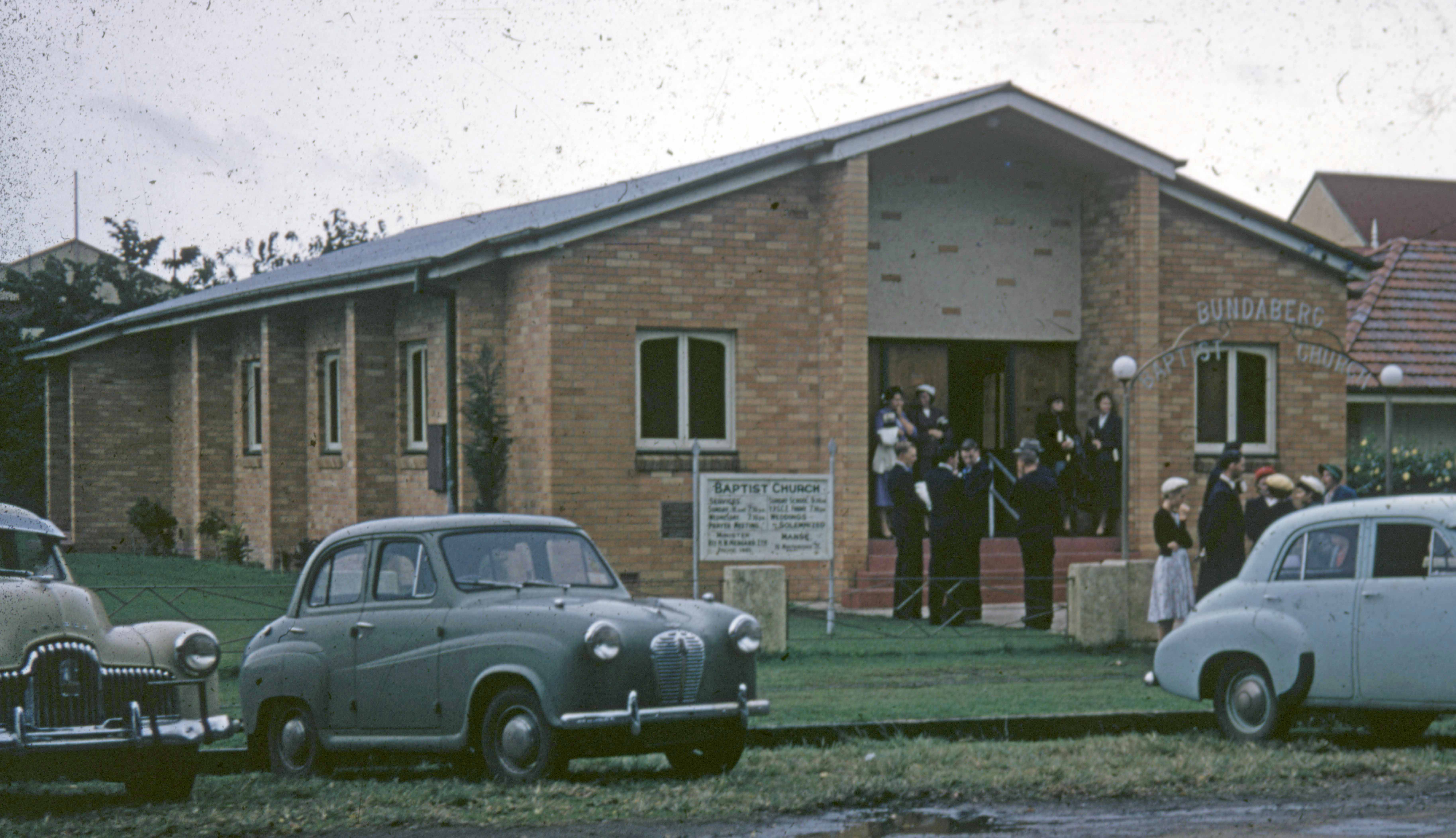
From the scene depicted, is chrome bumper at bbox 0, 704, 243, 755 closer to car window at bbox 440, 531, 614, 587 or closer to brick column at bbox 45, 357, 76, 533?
car window at bbox 440, 531, 614, 587

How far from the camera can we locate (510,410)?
21.3 meters

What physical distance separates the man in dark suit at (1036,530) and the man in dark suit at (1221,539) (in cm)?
216

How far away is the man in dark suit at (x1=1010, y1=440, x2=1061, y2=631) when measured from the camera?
17.5m

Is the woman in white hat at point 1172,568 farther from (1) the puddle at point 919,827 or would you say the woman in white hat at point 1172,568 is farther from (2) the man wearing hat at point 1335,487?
(1) the puddle at point 919,827

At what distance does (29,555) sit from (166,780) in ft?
4.74

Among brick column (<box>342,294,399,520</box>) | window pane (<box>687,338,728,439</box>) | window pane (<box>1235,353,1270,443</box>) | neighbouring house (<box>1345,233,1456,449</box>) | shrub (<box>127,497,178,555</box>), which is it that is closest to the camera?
window pane (<box>687,338,728,439</box>)

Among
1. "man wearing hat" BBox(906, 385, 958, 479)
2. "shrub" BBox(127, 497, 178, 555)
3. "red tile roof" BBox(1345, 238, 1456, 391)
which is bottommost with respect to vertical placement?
"shrub" BBox(127, 497, 178, 555)

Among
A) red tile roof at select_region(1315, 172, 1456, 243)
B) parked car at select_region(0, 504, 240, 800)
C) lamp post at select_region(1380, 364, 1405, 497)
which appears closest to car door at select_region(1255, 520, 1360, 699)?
parked car at select_region(0, 504, 240, 800)

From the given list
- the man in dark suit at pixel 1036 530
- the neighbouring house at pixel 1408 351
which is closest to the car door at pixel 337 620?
the man in dark suit at pixel 1036 530

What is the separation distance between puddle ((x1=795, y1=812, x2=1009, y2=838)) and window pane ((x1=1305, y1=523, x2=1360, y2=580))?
360cm

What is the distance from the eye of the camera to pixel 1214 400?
77.5ft

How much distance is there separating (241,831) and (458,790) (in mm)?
1273

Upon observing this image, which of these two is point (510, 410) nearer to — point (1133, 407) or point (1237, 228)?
point (1133, 407)

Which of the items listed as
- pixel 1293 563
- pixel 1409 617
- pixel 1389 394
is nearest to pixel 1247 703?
pixel 1293 563
